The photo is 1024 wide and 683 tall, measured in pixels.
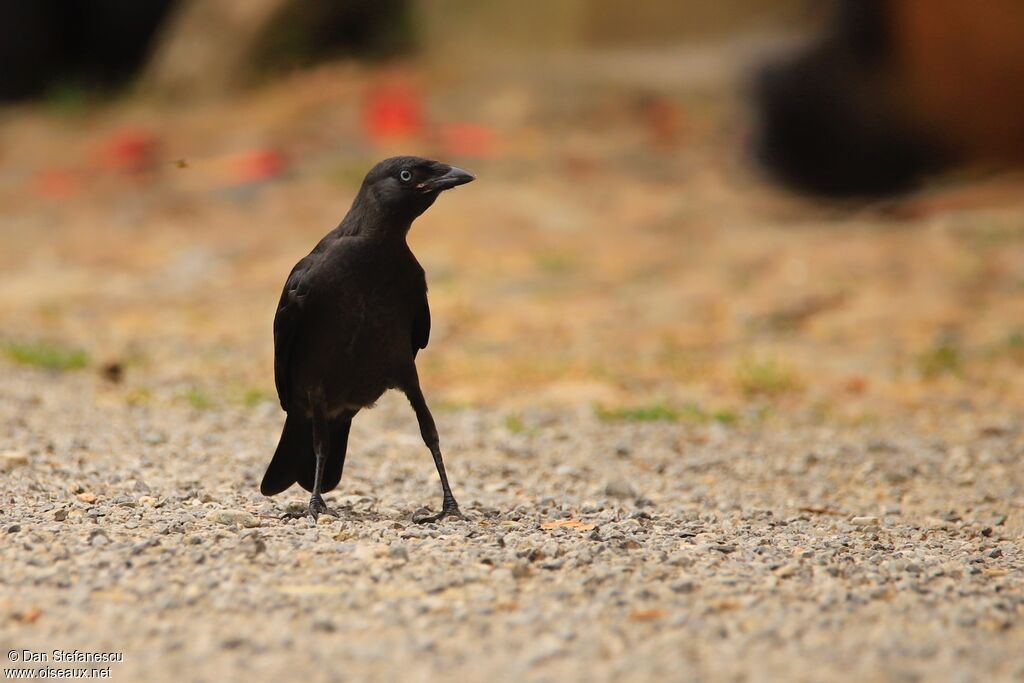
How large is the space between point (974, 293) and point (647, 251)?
101 inches

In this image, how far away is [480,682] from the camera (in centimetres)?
291

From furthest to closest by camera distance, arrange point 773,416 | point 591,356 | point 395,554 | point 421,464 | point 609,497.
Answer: point 591,356 → point 773,416 → point 421,464 → point 609,497 → point 395,554

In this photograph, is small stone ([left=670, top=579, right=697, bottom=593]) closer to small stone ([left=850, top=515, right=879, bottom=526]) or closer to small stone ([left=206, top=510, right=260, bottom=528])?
small stone ([left=206, top=510, right=260, bottom=528])

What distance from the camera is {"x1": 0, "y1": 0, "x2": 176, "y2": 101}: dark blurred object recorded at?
17.1 metres

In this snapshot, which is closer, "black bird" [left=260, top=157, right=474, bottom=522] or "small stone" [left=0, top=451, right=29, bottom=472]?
"black bird" [left=260, top=157, right=474, bottom=522]

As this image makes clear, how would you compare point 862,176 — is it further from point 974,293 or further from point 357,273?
point 357,273

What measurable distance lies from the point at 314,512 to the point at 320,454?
248 millimetres

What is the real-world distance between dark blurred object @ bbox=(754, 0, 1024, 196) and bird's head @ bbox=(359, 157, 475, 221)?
8.44 metres

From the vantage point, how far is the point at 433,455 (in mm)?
4613

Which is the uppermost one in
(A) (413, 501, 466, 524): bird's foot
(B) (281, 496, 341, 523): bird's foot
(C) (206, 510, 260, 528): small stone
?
(C) (206, 510, 260, 528): small stone

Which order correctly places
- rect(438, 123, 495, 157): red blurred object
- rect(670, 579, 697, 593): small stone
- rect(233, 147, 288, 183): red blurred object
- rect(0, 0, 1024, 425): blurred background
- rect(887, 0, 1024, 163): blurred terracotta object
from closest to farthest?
rect(670, 579, 697, 593): small stone → rect(0, 0, 1024, 425): blurred background → rect(887, 0, 1024, 163): blurred terracotta object → rect(233, 147, 288, 183): red blurred object → rect(438, 123, 495, 157): red blurred object

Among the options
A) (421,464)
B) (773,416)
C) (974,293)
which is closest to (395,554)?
(421,464)

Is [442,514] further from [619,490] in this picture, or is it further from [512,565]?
[619,490]

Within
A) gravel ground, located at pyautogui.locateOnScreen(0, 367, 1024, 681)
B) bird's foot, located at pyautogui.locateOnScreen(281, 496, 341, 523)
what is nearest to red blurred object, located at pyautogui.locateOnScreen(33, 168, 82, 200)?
gravel ground, located at pyautogui.locateOnScreen(0, 367, 1024, 681)
